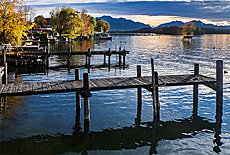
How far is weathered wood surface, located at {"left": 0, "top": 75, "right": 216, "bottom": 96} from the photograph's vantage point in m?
15.0

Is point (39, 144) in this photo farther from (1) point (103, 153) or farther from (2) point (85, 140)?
(1) point (103, 153)

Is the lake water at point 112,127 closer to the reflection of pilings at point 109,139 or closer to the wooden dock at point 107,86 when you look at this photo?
the reflection of pilings at point 109,139

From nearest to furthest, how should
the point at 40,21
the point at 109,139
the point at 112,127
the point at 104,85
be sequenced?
the point at 109,139 → the point at 112,127 → the point at 104,85 → the point at 40,21

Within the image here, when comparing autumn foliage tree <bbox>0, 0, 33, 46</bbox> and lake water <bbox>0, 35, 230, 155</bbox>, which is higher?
autumn foliage tree <bbox>0, 0, 33, 46</bbox>

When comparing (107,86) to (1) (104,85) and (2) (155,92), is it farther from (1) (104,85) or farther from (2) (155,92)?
(2) (155,92)

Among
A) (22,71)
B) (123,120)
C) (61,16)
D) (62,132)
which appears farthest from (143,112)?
(61,16)

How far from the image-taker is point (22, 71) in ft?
116

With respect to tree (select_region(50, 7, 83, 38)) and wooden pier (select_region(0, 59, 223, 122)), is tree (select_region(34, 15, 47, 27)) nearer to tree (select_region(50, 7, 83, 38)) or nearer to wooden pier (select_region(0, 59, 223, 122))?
tree (select_region(50, 7, 83, 38))

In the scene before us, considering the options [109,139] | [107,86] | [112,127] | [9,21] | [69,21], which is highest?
[69,21]

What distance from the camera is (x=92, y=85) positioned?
1630 cm

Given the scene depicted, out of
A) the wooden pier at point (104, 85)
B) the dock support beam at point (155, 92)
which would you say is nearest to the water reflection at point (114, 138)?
the dock support beam at point (155, 92)

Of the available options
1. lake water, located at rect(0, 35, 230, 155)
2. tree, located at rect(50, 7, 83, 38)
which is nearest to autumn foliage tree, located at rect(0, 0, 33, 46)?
lake water, located at rect(0, 35, 230, 155)

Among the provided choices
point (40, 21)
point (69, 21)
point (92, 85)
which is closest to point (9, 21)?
point (92, 85)

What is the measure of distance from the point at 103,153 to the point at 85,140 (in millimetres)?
1686
